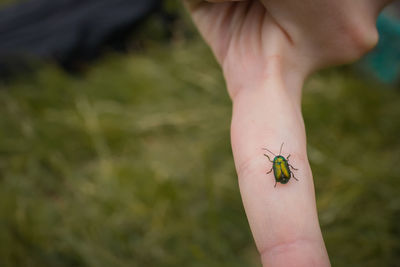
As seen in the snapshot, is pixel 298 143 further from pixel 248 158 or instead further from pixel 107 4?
pixel 107 4

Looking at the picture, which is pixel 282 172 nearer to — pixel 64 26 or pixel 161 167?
pixel 161 167

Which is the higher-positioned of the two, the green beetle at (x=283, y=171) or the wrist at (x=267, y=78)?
the wrist at (x=267, y=78)

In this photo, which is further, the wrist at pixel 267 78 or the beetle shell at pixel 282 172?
the wrist at pixel 267 78

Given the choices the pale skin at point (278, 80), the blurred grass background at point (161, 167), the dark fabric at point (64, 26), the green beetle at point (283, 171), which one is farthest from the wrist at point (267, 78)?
the dark fabric at point (64, 26)

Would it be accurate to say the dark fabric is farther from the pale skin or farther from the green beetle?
the green beetle

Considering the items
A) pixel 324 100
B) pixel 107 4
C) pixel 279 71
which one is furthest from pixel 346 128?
pixel 107 4

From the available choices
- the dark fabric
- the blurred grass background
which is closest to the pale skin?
the blurred grass background

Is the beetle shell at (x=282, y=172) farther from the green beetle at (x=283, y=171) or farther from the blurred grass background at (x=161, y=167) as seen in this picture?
the blurred grass background at (x=161, y=167)
